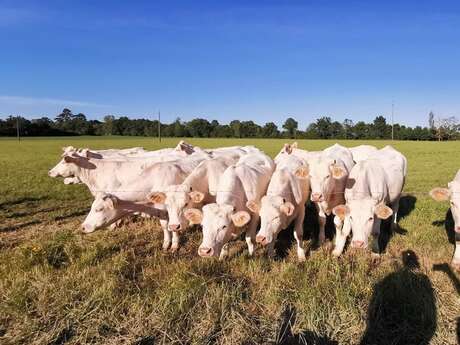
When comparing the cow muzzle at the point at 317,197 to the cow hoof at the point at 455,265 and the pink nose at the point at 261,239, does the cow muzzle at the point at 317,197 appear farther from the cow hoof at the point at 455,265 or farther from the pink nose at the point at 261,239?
the cow hoof at the point at 455,265

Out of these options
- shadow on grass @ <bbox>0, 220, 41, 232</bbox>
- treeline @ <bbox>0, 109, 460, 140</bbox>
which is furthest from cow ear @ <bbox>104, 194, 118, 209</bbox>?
treeline @ <bbox>0, 109, 460, 140</bbox>

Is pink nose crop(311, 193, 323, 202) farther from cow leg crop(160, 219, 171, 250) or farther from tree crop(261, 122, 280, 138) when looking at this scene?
tree crop(261, 122, 280, 138)

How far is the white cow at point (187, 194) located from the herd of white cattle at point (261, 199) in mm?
18

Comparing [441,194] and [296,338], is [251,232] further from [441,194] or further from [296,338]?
[441,194]

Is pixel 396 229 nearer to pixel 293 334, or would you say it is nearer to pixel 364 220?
pixel 364 220

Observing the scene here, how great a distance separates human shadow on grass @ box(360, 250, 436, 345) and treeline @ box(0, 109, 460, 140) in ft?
315

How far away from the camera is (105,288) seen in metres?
5.42

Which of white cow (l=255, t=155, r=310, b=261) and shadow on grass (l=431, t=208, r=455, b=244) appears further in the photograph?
shadow on grass (l=431, t=208, r=455, b=244)

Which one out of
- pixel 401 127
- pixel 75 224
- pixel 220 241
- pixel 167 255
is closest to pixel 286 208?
pixel 220 241

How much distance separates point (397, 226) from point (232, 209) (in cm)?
450

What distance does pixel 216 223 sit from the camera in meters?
6.74

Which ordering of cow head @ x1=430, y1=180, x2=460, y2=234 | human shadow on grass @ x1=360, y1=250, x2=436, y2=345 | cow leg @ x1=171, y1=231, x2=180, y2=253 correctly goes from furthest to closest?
cow leg @ x1=171, y1=231, x2=180, y2=253, cow head @ x1=430, y1=180, x2=460, y2=234, human shadow on grass @ x1=360, y1=250, x2=436, y2=345

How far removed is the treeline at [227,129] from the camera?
322 feet

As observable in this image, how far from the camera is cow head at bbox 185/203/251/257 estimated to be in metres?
6.57
